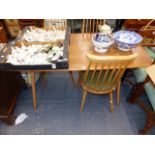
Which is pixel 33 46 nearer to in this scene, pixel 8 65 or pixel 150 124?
pixel 8 65

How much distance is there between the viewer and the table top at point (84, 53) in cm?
124

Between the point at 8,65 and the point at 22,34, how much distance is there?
0.56 meters

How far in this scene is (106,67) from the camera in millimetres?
1202

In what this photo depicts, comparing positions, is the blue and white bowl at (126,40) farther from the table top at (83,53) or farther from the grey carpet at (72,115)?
the grey carpet at (72,115)

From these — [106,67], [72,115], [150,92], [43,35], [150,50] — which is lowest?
[72,115]

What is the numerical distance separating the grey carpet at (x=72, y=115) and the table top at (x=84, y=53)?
65 cm

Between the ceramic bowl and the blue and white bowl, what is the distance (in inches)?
3.5

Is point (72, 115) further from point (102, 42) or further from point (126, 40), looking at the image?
point (126, 40)

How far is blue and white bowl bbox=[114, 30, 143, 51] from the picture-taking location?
4.37 ft

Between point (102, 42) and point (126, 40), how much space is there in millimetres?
264

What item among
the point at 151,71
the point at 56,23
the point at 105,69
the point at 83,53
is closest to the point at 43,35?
the point at 56,23

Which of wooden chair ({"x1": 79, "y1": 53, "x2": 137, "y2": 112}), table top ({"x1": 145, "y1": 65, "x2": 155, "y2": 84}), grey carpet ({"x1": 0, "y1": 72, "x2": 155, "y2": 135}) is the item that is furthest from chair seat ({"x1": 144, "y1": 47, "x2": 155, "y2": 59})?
wooden chair ({"x1": 79, "y1": 53, "x2": 137, "y2": 112})

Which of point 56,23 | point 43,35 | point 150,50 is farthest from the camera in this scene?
point 150,50
